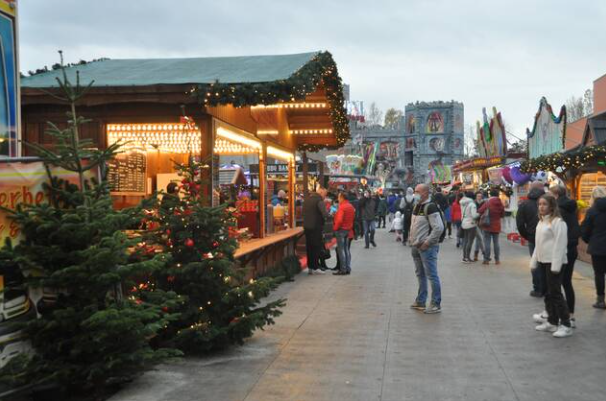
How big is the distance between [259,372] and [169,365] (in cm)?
99

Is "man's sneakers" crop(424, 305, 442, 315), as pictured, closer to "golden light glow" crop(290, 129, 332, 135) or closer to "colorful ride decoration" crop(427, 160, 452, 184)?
"golden light glow" crop(290, 129, 332, 135)

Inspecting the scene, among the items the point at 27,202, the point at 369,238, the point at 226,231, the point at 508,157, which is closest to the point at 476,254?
the point at 369,238

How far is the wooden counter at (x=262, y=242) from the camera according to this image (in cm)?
1022

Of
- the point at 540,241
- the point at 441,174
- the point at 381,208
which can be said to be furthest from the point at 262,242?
the point at 441,174

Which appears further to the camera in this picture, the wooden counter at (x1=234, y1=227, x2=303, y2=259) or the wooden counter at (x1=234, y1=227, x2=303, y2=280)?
the wooden counter at (x1=234, y1=227, x2=303, y2=280)

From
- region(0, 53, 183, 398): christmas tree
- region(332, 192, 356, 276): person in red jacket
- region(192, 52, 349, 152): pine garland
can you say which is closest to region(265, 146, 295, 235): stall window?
region(332, 192, 356, 276): person in red jacket

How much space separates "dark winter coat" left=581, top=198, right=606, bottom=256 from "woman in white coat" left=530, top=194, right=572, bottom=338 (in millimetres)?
1768

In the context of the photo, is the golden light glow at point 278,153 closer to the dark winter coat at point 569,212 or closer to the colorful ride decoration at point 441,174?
the dark winter coat at point 569,212

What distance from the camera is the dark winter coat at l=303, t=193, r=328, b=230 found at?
14.1 metres

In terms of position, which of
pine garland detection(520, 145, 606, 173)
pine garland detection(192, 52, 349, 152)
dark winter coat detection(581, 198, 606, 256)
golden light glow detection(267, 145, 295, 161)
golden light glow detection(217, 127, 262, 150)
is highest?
pine garland detection(192, 52, 349, 152)

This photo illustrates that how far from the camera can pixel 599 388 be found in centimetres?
577

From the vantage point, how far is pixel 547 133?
25.8m

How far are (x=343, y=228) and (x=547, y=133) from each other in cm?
1514

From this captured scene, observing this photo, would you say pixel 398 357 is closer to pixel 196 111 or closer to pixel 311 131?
pixel 196 111
